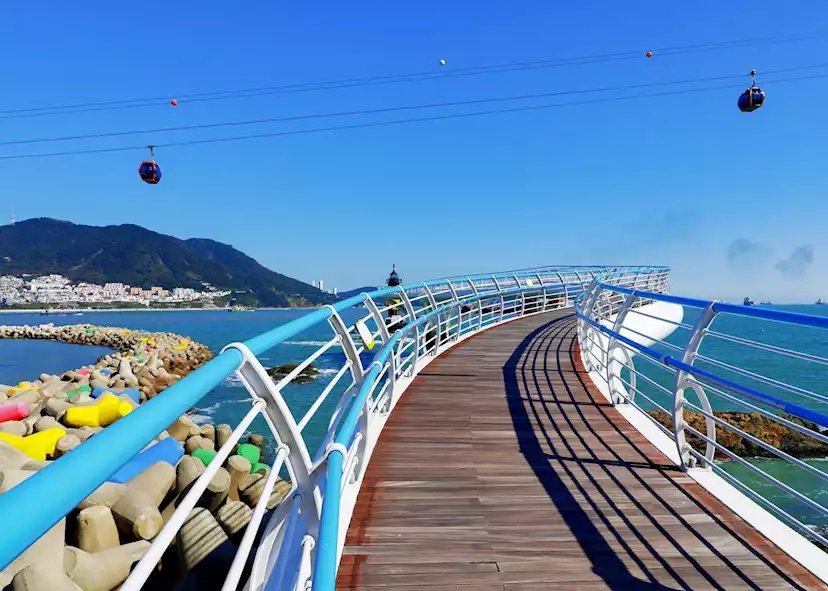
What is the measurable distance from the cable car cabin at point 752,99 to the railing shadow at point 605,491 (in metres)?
8.89

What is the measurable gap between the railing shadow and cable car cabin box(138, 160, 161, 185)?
41.0 feet

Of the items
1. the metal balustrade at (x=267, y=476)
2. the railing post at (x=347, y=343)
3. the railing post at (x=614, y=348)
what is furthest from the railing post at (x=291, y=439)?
the railing post at (x=614, y=348)

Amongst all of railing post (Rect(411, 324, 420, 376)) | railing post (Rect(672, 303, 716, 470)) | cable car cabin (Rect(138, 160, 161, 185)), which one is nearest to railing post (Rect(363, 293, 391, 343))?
railing post (Rect(411, 324, 420, 376))

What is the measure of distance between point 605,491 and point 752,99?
1139 centimetres

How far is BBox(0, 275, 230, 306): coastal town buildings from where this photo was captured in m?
166

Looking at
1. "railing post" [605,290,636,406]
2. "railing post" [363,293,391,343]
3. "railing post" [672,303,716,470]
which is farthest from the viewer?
"railing post" [605,290,636,406]

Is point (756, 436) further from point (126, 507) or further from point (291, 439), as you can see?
point (291, 439)

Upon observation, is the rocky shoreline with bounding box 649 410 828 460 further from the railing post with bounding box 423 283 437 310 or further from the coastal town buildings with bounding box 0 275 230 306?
the coastal town buildings with bounding box 0 275 230 306

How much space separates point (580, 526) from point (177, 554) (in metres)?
3.16

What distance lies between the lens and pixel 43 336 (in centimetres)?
5659

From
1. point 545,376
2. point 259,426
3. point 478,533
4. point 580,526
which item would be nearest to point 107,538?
point 478,533

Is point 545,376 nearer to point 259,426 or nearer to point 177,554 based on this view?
point 177,554

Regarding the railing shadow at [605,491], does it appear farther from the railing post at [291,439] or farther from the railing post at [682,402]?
the railing post at [291,439]

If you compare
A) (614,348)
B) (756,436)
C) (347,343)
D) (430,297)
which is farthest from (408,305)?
(756,436)
